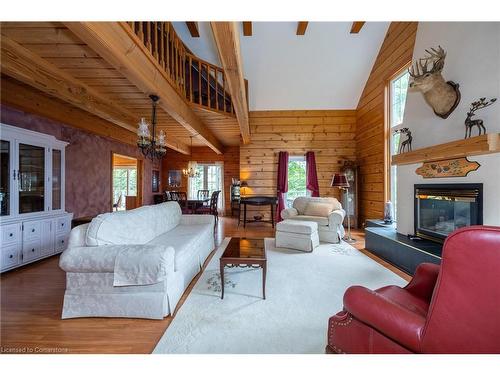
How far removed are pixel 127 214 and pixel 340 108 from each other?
584 cm

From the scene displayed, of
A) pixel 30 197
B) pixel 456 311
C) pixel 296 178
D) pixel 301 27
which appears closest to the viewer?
pixel 456 311

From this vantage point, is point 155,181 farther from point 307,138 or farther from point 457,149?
point 457,149

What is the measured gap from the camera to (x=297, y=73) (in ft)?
17.6

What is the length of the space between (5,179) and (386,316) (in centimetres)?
437

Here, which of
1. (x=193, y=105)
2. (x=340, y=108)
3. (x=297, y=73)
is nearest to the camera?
(x=193, y=105)

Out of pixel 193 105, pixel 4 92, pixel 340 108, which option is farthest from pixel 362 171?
pixel 4 92

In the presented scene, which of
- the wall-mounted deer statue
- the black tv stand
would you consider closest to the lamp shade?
the black tv stand

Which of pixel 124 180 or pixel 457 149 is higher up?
pixel 457 149

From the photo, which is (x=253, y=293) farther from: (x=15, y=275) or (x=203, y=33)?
(x=203, y=33)

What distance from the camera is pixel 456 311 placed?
2.74 feet

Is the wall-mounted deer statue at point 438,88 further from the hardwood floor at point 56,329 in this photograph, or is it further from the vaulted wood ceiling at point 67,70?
the hardwood floor at point 56,329

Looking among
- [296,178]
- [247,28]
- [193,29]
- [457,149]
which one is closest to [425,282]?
[457,149]
